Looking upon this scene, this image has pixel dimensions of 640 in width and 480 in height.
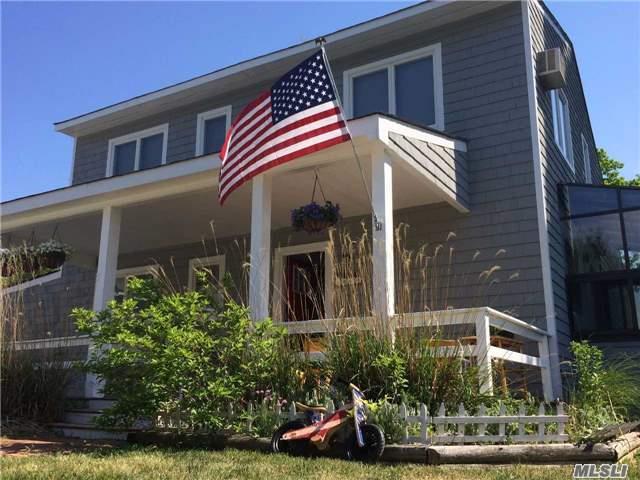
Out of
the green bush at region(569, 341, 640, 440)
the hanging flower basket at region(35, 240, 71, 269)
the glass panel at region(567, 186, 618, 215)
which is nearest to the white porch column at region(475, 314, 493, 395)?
the green bush at region(569, 341, 640, 440)

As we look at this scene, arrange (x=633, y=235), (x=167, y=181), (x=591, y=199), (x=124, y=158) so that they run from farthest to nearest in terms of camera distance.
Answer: (x=124, y=158) → (x=591, y=199) → (x=633, y=235) → (x=167, y=181)

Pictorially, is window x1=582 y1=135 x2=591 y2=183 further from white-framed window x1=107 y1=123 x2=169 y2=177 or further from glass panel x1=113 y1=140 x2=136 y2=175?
glass panel x1=113 y1=140 x2=136 y2=175

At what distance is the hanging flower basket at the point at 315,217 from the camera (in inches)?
267

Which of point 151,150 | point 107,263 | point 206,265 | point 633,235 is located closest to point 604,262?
point 633,235

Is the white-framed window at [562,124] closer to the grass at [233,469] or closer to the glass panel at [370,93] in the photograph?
the glass panel at [370,93]

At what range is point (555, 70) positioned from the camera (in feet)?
27.9

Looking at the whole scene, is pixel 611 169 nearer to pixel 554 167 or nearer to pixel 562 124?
pixel 562 124

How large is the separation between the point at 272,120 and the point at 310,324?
2050 mm

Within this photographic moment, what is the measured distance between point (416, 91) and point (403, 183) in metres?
2.26

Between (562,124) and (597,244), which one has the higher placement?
(562,124)

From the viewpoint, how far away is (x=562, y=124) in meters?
10.0

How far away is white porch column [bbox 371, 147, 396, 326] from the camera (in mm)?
5271

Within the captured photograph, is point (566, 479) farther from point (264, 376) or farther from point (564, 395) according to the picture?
point (564, 395)

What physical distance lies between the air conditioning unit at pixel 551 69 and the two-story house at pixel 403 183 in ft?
0.11
